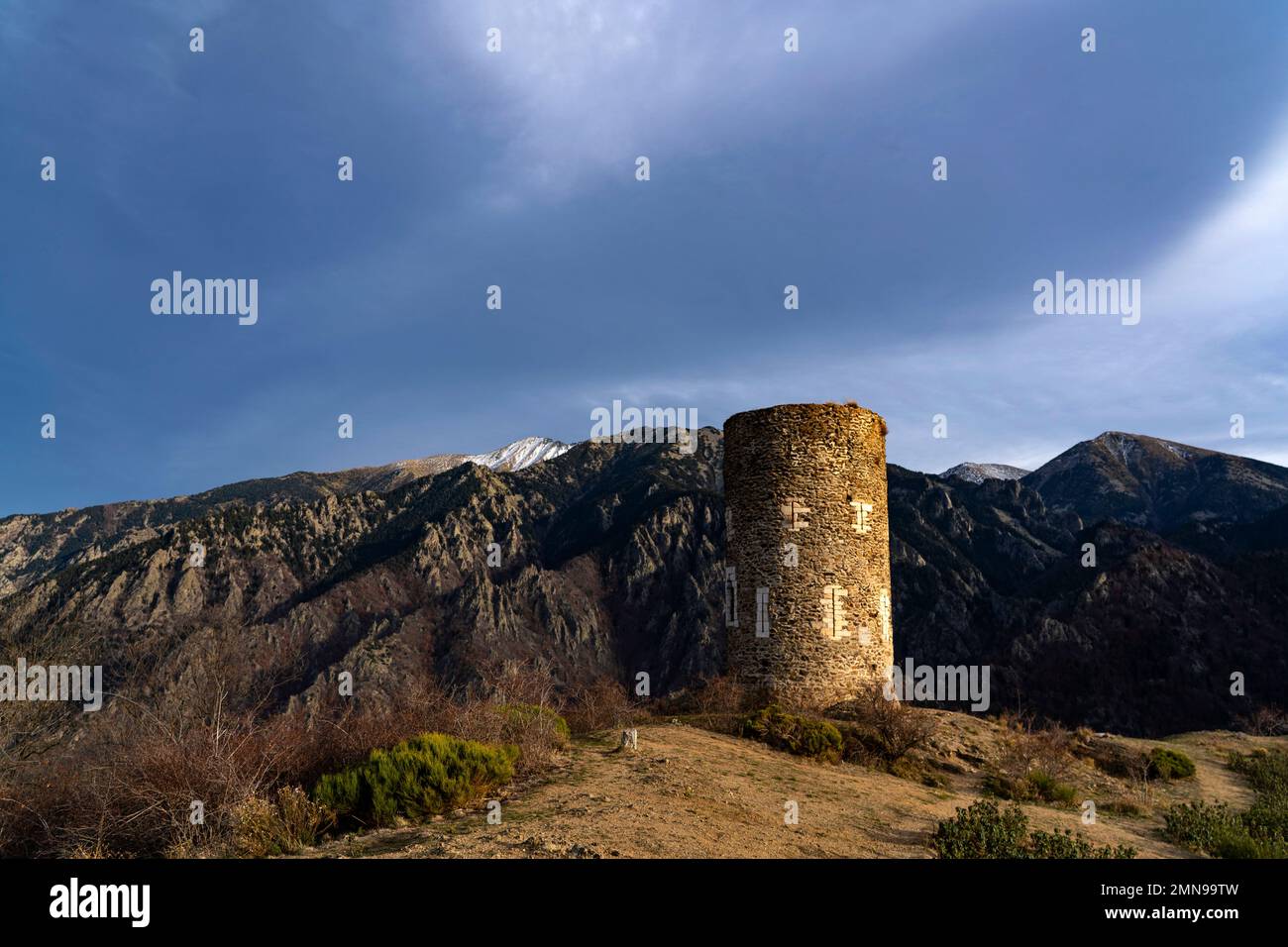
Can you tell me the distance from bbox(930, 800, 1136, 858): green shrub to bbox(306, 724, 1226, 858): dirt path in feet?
1.08

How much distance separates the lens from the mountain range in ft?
284

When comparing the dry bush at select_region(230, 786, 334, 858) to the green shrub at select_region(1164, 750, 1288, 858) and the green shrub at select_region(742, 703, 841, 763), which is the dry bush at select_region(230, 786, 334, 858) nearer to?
the green shrub at select_region(742, 703, 841, 763)

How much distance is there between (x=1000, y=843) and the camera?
8.38 metres

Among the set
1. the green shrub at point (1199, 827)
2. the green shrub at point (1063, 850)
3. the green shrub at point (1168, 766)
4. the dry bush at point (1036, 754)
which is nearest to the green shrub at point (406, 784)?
the green shrub at point (1063, 850)

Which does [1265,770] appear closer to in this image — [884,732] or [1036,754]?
[1036,754]

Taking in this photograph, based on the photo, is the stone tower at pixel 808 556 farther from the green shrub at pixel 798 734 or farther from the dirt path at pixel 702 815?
the dirt path at pixel 702 815

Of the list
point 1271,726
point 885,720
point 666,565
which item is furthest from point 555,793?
point 666,565

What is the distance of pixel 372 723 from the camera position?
10641 mm

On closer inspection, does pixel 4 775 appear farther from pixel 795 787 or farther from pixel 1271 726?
pixel 1271 726

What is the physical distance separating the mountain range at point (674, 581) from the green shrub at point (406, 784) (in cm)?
5938

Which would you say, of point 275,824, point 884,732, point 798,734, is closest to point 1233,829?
point 884,732

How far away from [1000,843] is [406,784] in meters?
6.70
